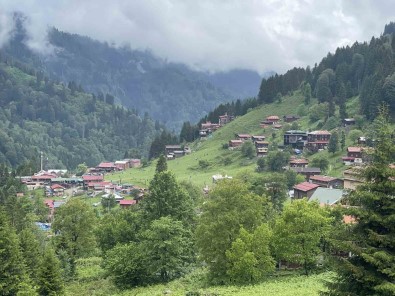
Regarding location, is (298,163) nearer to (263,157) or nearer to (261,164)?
(261,164)

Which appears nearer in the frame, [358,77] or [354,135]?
[354,135]

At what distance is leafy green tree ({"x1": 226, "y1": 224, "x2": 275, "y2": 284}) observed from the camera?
46.1 meters

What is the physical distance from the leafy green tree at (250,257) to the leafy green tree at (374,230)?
25498mm

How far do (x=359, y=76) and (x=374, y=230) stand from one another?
16465cm

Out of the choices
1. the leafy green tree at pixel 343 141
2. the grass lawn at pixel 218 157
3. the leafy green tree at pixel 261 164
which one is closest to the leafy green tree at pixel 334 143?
the leafy green tree at pixel 343 141

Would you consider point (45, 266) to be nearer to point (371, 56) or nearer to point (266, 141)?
Answer: point (266, 141)

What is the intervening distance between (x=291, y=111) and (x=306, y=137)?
40577 millimetres

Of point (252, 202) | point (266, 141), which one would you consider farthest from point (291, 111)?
point (252, 202)

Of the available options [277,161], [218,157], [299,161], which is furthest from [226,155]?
[299,161]

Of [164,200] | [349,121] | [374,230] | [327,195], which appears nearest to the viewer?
[374,230]

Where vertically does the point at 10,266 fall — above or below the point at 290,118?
below

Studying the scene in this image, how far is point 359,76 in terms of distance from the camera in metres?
175

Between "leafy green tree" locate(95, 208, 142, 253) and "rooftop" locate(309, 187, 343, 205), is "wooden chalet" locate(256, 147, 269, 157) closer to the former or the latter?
"rooftop" locate(309, 187, 343, 205)

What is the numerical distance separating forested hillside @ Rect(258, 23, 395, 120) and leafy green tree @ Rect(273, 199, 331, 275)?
93592 mm
